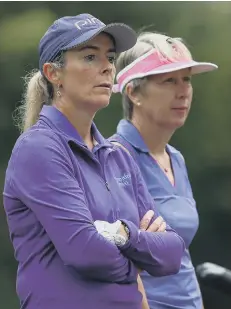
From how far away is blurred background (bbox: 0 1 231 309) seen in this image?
150 inches

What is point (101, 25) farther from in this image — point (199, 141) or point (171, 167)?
point (199, 141)

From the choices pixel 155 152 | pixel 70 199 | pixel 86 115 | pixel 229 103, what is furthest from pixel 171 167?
pixel 229 103

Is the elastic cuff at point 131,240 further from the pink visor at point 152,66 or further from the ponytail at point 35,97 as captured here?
the pink visor at point 152,66

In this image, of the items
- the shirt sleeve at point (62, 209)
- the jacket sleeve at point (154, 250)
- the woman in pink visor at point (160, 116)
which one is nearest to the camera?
the shirt sleeve at point (62, 209)

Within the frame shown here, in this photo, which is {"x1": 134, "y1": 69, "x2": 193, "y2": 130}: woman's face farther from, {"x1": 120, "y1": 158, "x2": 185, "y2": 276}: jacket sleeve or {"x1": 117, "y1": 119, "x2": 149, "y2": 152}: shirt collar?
{"x1": 120, "y1": 158, "x2": 185, "y2": 276}: jacket sleeve

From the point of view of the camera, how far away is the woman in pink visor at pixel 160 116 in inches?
101

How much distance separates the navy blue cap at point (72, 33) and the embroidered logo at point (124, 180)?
0.39m

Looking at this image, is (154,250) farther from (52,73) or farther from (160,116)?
(160,116)

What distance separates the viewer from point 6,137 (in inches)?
153

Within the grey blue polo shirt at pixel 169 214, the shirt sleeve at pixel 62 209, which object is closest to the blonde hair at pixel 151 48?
the grey blue polo shirt at pixel 169 214

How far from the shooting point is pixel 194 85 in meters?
3.91

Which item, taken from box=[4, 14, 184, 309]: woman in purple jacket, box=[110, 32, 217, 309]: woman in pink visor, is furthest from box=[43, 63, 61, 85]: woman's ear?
box=[110, 32, 217, 309]: woman in pink visor

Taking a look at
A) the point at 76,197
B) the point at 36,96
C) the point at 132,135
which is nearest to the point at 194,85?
the point at 132,135

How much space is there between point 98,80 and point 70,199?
369 millimetres
